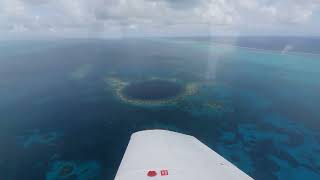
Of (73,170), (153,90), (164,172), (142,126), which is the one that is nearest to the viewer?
(164,172)

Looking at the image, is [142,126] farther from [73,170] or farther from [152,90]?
[152,90]

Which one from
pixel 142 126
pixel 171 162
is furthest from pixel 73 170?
pixel 171 162

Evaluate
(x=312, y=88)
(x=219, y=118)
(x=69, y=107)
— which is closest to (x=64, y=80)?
(x=69, y=107)

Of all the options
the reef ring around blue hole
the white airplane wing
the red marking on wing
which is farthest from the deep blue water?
the red marking on wing

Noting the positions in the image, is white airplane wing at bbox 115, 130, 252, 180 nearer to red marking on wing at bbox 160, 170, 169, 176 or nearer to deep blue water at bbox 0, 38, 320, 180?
red marking on wing at bbox 160, 170, 169, 176

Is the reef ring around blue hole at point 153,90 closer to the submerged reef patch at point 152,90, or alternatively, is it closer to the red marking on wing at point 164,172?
the submerged reef patch at point 152,90

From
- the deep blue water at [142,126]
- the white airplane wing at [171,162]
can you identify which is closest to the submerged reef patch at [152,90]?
the deep blue water at [142,126]
